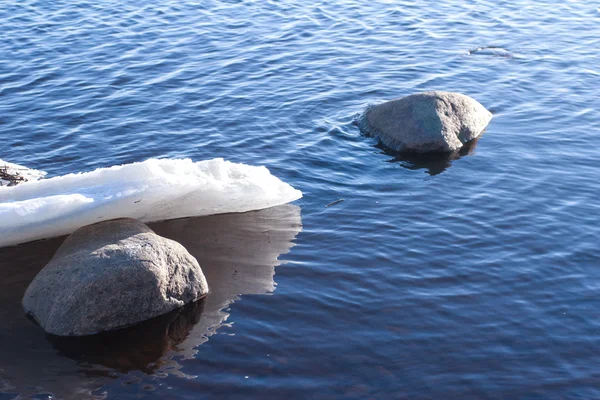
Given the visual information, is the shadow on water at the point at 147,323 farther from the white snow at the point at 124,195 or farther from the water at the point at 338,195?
the white snow at the point at 124,195

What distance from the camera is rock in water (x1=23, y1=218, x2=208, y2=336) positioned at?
6.76 meters

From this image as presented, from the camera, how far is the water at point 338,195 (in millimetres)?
6430

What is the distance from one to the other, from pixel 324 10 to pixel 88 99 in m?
8.38

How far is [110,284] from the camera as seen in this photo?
680 centimetres

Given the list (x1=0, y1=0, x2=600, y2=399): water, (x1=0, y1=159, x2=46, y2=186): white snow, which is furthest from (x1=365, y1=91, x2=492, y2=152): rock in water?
(x1=0, y1=159, x2=46, y2=186): white snow

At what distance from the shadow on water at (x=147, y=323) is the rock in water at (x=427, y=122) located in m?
2.94

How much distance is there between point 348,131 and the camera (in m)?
11.8

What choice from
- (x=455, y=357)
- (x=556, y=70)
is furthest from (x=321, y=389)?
(x=556, y=70)

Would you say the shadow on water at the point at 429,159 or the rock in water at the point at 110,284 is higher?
the rock in water at the point at 110,284

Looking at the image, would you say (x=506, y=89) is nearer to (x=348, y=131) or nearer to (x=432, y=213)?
(x=348, y=131)

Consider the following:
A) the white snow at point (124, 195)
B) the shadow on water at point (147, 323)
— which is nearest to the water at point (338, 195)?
the shadow on water at point (147, 323)

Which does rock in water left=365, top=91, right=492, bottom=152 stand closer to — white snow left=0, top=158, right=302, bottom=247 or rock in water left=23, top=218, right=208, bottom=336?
white snow left=0, top=158, right=302, bottom=247

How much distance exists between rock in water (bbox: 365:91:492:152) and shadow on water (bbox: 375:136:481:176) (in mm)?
82

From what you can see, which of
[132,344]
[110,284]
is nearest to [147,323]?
[132,344]
